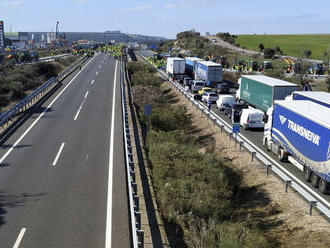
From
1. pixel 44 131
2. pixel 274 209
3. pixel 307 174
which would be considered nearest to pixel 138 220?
pixel 274 209

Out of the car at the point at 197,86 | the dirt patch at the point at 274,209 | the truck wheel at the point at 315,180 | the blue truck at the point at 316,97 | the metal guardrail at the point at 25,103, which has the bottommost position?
the dirt patch at the point at 274,209

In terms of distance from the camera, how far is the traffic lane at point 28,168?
51.3 ft

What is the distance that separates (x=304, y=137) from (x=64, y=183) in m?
10.8

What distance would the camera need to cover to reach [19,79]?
5794 cm

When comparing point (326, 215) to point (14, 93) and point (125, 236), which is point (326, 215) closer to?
point (125, 236)

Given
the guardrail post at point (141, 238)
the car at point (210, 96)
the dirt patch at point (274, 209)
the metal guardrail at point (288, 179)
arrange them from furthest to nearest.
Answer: the car at point (210, 96) < the metal guardrail at point (288, 179) < the dirt patch at point (274, 209) < the guardrail post at point (141, 238)

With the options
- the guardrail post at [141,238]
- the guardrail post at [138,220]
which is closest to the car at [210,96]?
the guardrail post at [138,220]

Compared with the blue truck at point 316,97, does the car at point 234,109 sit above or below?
below

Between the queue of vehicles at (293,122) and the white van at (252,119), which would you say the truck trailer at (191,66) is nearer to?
the queue of vehicles at (293,122)

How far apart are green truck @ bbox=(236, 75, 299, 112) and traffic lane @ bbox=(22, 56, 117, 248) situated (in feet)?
44.5

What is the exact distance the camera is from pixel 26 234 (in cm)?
1259

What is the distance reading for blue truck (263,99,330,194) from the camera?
672 inches

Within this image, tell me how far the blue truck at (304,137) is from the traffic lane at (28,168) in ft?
37.1

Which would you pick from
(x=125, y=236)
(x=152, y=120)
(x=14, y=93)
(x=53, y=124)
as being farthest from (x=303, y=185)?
(x=14, y=93)
